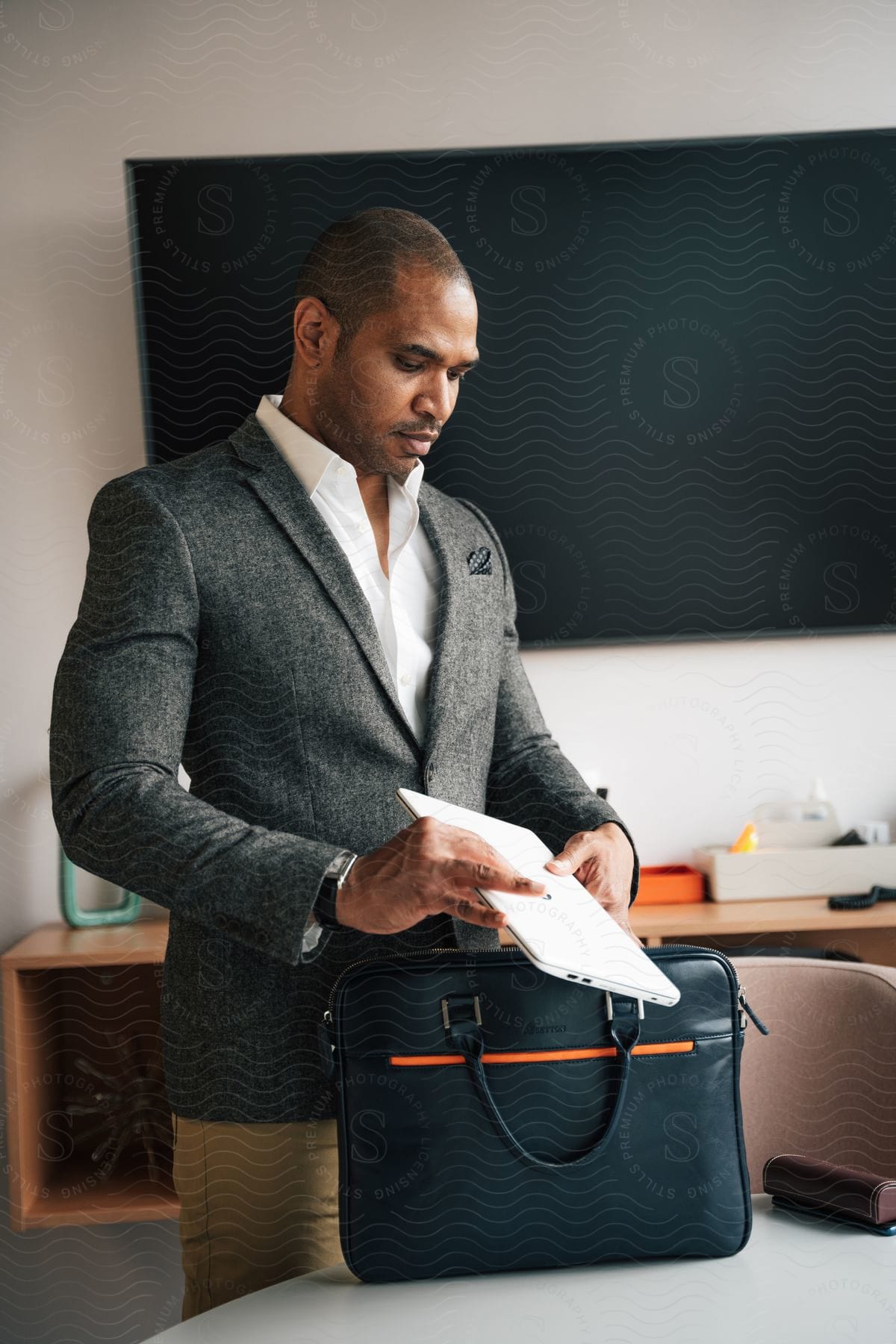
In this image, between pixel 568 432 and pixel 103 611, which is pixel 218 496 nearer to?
pixel 103 611

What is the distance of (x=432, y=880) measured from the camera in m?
0.85

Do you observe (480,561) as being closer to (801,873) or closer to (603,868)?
(603,868)

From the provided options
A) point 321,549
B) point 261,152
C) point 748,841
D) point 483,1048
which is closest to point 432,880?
point 483,1048

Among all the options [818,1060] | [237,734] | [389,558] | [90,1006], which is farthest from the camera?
[90,1006]

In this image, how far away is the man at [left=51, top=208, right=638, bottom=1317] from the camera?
0.92m

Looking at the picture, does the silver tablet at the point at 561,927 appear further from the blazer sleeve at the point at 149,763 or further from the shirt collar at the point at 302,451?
the shirt collar at the point at 302,451

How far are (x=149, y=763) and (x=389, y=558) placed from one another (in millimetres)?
352

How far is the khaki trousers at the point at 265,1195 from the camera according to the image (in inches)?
40.3

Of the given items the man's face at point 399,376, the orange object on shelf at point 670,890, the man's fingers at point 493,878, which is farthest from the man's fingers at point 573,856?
the orange object on shelf at point 670,890

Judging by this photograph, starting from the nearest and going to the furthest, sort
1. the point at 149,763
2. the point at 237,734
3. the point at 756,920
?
the point at 149,763, the point at 237,734, the point at 756,920

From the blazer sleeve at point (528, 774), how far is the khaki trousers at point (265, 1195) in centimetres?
36

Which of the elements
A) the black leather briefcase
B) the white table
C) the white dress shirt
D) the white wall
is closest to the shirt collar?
the white dress shirt

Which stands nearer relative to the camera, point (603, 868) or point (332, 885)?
point (332, 885)

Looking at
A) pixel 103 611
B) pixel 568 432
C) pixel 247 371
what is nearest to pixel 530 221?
pixel 568 432
